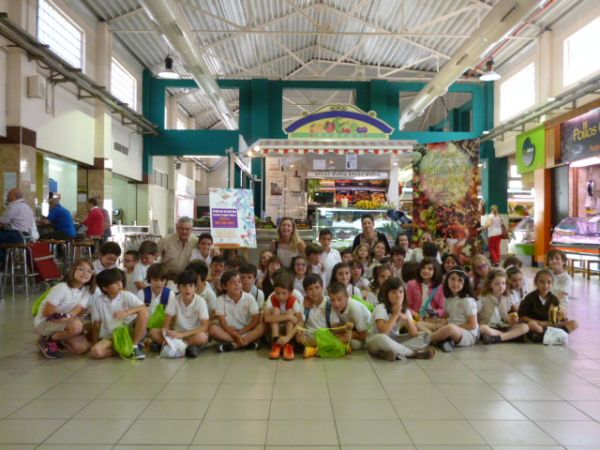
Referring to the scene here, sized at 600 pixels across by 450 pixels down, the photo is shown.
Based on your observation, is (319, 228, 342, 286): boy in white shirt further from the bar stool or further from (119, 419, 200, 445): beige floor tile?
the bar stool

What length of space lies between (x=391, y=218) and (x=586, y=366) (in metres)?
5.24

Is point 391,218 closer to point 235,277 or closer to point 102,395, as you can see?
point 235,277

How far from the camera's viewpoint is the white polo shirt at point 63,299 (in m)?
4.17

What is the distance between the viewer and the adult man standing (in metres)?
5.75

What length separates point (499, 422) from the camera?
9.18 ft

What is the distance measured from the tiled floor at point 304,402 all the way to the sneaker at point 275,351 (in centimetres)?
8

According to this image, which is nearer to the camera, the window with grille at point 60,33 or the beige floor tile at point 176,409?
the beige floor tile at point 176,409

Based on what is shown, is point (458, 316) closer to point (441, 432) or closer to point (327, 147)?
point (441, 432)

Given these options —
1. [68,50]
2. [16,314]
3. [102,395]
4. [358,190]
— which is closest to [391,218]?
[358,190]

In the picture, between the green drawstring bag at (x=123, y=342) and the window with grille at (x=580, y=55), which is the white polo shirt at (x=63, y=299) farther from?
the window with grille at (x=580, y=55)

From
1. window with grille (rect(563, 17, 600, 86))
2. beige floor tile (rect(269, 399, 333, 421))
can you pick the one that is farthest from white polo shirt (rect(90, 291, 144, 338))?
window with grille (rect(563, 17, 600, 86))

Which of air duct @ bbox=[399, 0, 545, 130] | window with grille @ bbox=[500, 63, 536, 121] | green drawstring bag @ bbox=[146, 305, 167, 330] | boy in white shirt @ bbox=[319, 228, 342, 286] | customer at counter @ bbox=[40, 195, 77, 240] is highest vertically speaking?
window with grille @ bbox=[500, 63, 536, 121]

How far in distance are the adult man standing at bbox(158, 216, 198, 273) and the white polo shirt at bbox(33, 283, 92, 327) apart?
4.68 ft

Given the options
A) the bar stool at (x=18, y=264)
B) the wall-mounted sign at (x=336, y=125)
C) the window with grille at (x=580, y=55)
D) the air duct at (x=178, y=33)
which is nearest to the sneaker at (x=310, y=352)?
the bar stool at (x=18, y=264)
